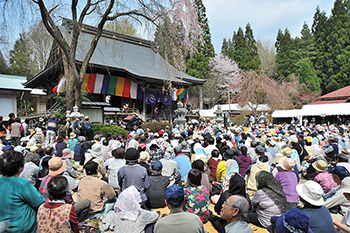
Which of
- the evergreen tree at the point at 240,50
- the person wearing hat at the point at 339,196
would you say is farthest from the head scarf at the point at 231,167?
the evergreen tree at the point at 240,50

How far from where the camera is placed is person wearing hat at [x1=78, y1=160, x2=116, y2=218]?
11.8 feet

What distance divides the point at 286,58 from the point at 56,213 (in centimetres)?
4261

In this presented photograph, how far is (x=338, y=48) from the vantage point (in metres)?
33.8

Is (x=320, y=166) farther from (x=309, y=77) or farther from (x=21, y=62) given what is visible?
(x=309, y=77)

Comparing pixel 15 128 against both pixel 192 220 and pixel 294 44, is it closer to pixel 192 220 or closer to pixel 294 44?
pixel 192 220

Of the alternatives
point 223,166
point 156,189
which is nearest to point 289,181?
point 223,166

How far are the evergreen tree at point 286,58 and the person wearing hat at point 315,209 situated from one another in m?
38.8

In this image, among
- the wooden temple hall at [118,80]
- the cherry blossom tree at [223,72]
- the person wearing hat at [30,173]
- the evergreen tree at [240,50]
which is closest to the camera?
the person wearing hat at [30,173]

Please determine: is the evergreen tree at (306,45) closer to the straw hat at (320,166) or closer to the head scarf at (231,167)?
the straw hat at (320,166)

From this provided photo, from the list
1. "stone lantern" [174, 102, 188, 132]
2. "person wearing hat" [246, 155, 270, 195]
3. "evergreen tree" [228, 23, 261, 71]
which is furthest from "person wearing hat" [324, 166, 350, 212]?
"evergreen tree" [228, 23, 261, 71]

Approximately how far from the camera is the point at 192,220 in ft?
7.56

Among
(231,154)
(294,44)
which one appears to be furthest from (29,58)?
(294,44)

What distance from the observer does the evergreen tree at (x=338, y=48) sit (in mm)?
33125

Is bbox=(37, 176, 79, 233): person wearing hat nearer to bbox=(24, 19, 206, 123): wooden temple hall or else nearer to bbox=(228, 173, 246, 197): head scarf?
bbox=(228, 173, 246, 197): head scarf
